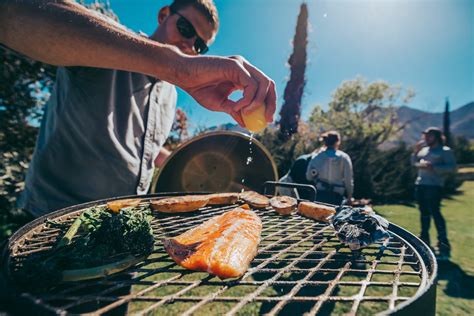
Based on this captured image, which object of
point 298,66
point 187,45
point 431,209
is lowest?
point 431,209

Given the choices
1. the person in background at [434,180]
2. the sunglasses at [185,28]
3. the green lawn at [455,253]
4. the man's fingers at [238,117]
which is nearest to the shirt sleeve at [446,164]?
the person in background at [434,180]

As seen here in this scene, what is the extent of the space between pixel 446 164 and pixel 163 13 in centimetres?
705

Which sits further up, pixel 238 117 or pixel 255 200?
pixel 238 117

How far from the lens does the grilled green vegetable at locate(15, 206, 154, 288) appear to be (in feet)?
3.01

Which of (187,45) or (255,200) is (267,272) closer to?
(255,200)

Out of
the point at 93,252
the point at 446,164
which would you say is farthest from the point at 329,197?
the point at 93,252

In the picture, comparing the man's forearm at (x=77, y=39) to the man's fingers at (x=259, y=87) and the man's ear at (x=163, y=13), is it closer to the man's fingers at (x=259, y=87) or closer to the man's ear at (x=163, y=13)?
the man's fingers at (x=259, y=87)

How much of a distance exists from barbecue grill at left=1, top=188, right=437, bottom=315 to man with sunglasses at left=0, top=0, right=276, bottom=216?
0.64m

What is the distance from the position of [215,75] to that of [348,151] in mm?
11248

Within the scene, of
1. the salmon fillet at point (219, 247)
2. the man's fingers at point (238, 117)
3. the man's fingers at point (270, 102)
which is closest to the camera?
the salmon fillet at point (219, 247)

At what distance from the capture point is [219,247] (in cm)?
131

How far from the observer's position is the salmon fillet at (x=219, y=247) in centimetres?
116

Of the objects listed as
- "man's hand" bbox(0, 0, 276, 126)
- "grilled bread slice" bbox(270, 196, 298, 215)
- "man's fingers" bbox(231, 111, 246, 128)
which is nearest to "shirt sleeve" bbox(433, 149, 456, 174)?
"grilled bread slice" bbox(270, 196, 298, 215)

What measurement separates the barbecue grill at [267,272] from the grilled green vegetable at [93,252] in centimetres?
4
